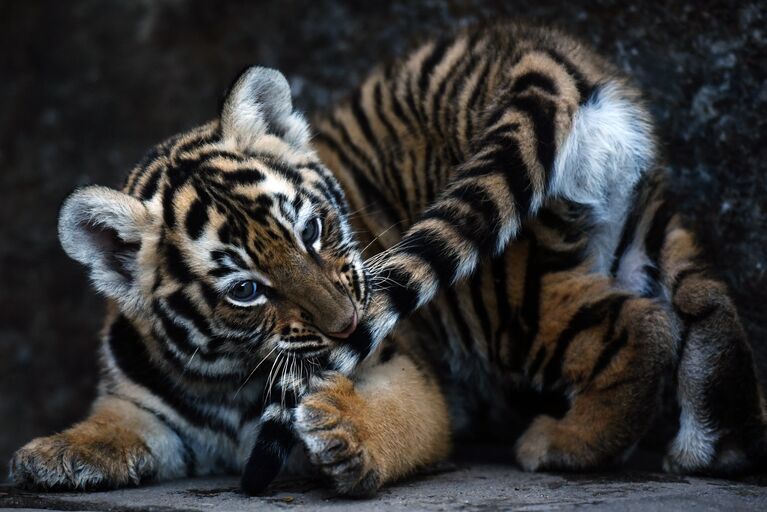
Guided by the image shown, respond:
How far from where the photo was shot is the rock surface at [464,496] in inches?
95.1

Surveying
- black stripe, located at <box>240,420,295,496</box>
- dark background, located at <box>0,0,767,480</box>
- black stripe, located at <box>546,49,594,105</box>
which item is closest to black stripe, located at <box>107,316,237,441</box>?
black stripe, located at <box>240,420,295,496</box>

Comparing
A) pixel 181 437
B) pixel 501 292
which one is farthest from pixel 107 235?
pixel 501 292

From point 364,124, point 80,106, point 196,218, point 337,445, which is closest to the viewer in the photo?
point 337,445

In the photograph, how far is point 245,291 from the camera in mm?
2650

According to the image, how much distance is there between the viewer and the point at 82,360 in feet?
16.7

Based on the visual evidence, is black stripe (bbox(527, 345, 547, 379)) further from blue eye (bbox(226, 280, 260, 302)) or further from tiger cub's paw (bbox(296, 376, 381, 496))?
blue eye (bbox(226, 280, 260, 302))

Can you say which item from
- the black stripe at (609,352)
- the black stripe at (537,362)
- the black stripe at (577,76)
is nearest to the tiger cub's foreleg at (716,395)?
the black stripe at (609,352)

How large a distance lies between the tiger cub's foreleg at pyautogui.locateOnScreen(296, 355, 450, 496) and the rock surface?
68 millimetres

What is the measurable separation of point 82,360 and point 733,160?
3492 mm

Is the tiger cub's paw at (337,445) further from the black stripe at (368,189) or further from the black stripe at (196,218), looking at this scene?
the black stripe at (368,189)

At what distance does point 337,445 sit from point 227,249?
64 cm

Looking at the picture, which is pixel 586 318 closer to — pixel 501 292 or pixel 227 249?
pixel 501 292

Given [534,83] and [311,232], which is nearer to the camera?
[311,232]

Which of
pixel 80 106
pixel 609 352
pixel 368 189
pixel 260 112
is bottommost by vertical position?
pixel 609 352
